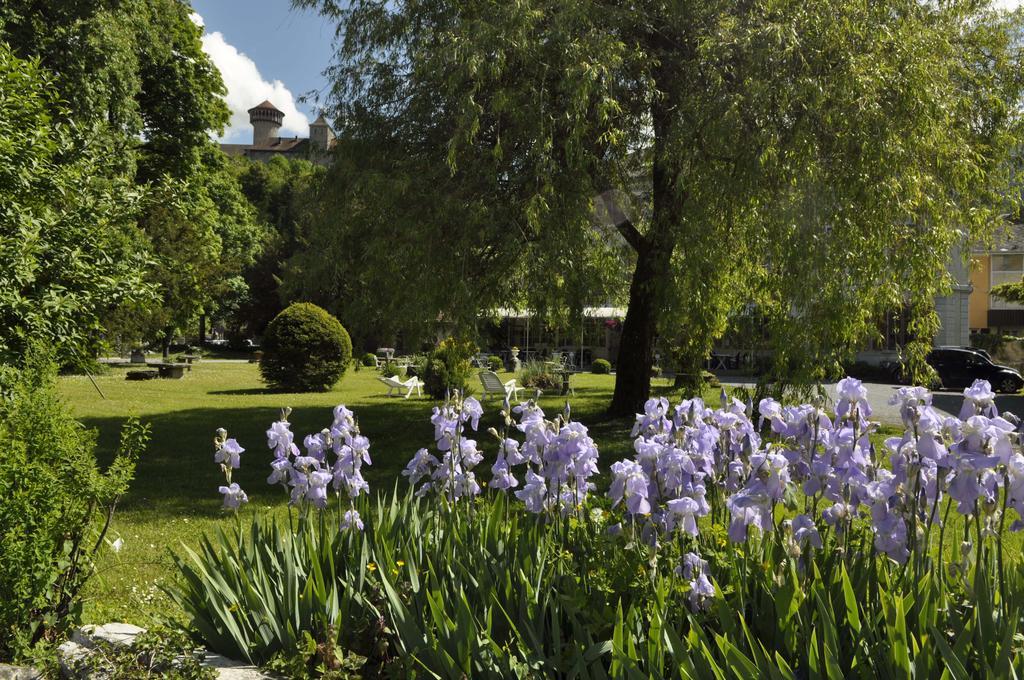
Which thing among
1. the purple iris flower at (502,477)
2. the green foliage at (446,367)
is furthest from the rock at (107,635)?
the green foliage at (446,367)

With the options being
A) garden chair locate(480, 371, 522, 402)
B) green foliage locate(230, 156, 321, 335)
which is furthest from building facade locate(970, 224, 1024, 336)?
green foliage locate(230, 156, 321, 335)

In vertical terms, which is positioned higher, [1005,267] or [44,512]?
[1005,267]


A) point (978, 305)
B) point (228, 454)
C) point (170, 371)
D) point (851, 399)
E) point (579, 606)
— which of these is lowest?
point (170, 371)

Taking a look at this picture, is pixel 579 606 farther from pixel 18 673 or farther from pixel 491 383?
pixel 491 383

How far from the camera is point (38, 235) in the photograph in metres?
5.36

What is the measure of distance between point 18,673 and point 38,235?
335cm

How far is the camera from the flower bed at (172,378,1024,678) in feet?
7.47

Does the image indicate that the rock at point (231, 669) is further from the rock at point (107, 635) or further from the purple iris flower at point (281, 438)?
the purple iris flower at point (281, 438)

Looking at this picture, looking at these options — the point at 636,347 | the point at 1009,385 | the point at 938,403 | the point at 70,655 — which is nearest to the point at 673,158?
the point at 636,347

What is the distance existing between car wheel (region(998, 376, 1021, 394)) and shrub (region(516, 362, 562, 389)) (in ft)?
42.1

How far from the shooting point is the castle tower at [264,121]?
3745 inches

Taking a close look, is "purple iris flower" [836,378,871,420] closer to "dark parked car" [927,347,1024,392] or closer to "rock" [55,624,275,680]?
"rock" [55,624,275,680]

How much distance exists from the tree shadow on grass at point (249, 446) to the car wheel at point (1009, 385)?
552 inches

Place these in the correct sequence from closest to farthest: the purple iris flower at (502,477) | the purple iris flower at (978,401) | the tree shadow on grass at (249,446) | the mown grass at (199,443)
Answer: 1. the purple iris flower at (978,401)
2. the purple iris flower at (502,477)
3. the mown grass at (199,443)
4. the tree shadow on grass at (249,446)
